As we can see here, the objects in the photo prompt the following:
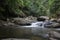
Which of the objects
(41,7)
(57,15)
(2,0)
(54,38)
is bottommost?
(54,38)

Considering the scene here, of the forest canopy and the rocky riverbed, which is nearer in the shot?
the rocky riverbed

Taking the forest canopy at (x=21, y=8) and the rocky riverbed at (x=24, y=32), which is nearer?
the rocky riverbed at (x=24, y=32)

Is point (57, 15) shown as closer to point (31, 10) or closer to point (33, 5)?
point (31, 10)

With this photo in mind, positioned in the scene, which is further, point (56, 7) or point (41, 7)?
point (41, 7)

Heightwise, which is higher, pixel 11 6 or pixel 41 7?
pixel 41 7

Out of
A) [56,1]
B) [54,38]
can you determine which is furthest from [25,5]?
[54,38]

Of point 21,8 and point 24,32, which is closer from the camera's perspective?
point 24,32

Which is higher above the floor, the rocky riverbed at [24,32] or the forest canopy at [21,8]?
the forest canopy at [21,8]

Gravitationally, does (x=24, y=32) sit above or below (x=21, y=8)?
below

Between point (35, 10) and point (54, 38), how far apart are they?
26.6m

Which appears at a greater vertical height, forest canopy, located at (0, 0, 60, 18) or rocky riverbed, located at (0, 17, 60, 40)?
forest canopy, located at (0, 0, 60, 18)

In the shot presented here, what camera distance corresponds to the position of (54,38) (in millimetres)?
12477

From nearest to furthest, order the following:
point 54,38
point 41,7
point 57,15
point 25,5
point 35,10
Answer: point 54,38 → point 57,15 → point 25,5 → point 35,10 → point 41,7

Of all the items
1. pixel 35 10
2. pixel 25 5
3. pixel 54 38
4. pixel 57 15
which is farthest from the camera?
pixel 35 10
